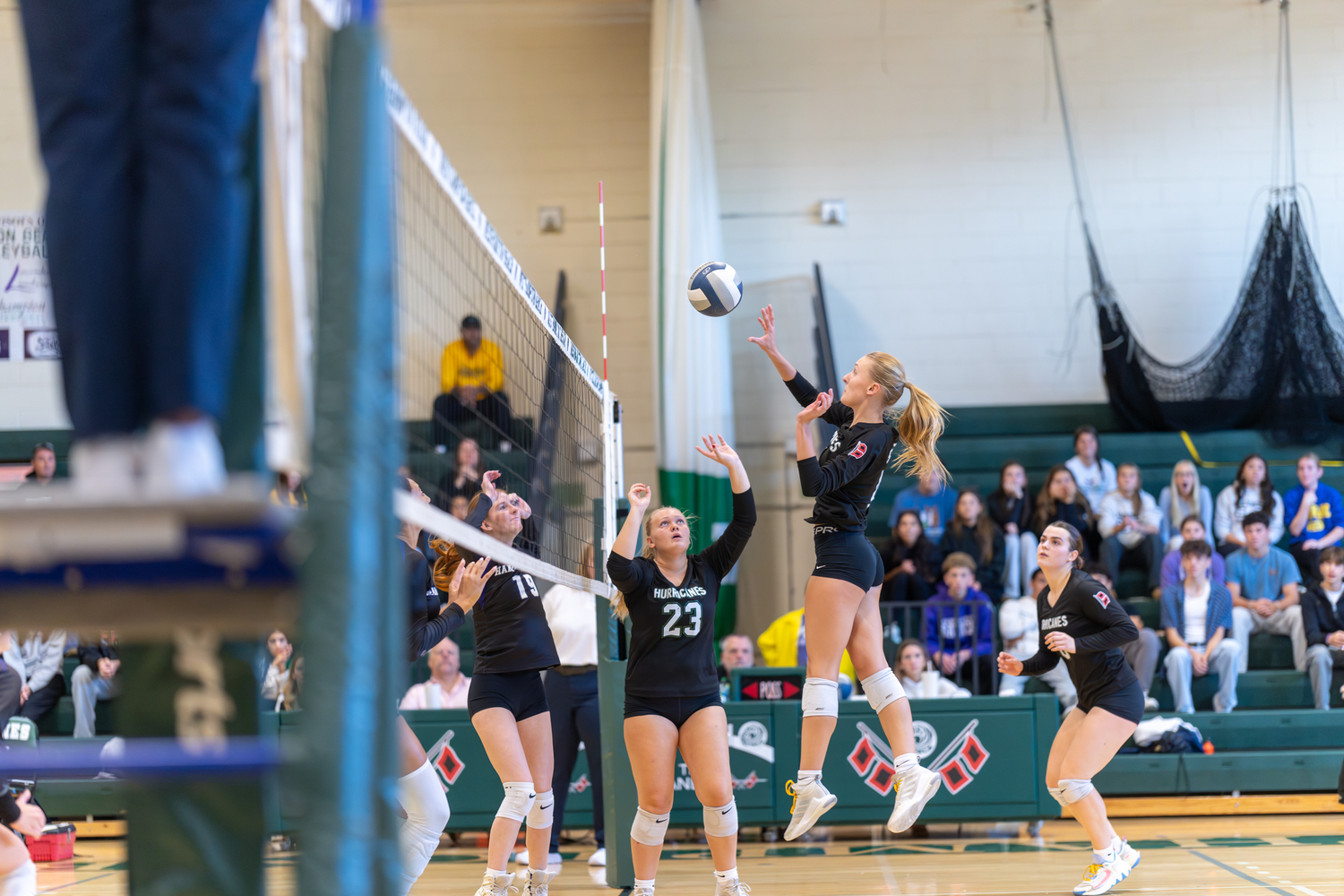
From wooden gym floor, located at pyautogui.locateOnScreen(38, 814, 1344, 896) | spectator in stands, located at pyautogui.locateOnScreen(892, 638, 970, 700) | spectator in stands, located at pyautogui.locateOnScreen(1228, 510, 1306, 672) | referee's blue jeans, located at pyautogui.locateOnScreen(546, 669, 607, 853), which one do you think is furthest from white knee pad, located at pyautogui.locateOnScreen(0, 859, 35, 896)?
spectator in stands, located at pyautogui.locateOnScreen(1228, 510, 1306, 672)

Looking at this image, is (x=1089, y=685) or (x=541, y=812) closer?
(x=541, y=812)

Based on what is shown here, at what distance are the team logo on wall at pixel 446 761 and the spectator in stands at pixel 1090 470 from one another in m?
6.06

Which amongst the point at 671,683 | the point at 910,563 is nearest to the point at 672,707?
the point at 671,683

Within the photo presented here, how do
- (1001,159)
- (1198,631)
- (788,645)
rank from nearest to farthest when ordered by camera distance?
(788,645) → (1198,631) → (1001,159)

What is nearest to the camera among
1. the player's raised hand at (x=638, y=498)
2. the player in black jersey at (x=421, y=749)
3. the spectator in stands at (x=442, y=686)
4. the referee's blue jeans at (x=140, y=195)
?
the referee's blue jeans at (x=140, y=195)

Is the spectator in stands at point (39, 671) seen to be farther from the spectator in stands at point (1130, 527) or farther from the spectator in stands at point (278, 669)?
the spectator in stands at point (1130, 527)

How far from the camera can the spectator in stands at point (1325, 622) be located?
368 inches

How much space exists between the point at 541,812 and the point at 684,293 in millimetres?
5660

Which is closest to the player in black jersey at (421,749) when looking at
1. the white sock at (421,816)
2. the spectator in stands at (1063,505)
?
the white sock at (421,816)

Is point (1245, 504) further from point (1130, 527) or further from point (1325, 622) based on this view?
point (1325, 622)

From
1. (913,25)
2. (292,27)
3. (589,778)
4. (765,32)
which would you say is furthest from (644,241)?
(292,27)

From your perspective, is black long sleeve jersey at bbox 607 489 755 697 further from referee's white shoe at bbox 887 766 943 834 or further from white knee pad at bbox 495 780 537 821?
referee's white shoe at bbox 887 766 943 834

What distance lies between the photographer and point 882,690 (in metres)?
5.61

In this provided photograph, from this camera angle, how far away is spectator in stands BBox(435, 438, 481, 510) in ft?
30.2
